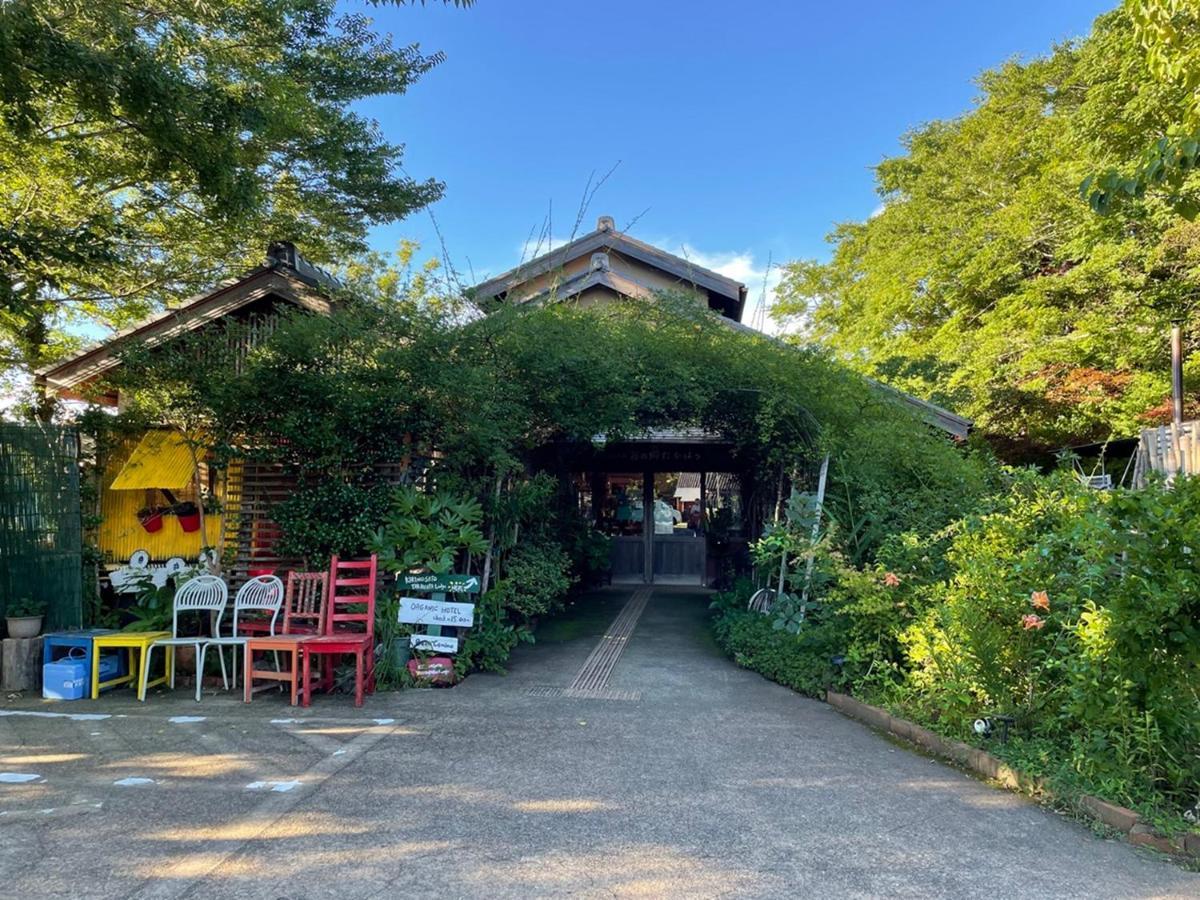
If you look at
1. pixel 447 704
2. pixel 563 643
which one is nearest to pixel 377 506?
pixel 447 704

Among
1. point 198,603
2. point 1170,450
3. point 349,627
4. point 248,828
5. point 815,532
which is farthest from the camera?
point 815,532

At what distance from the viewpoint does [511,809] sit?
357cm

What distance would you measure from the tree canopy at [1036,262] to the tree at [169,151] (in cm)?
838

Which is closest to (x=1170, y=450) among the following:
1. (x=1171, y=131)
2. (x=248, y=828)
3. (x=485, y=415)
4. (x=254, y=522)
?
(x=1171, y=131)

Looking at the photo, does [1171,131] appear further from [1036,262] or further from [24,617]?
[1036,262]

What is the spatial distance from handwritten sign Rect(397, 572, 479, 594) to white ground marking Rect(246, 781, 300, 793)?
2372 millimetres

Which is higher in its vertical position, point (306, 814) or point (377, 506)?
point (377, 506)

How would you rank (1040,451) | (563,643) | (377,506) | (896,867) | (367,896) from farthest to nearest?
(1040,451) < (563,643) < (377,506) < (896,867) < (367,896)

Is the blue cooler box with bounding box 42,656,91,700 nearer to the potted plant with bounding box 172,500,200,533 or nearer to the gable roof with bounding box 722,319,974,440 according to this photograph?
the potted plant with bounding box 172,500,200,533

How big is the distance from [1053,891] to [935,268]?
17047 mm

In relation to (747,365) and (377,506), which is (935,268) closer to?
(747,365)

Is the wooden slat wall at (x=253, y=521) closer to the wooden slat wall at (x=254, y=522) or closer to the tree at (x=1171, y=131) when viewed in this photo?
the wooden slat wall at (x=254, y=522)

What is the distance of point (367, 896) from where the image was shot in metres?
2.73

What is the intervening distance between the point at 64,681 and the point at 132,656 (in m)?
0.51
